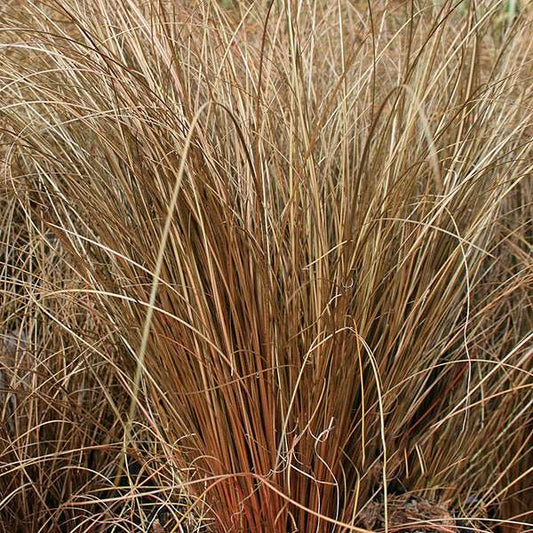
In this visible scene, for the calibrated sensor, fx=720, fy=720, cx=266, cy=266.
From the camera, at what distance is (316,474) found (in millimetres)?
Result: 1167

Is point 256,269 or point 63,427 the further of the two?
point 63,427

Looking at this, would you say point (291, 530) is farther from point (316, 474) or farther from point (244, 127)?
point (244, 127)

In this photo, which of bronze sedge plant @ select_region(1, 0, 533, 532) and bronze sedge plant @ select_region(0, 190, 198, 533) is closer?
bronze sedge plant @ select_region(1, 0, 533, 532)

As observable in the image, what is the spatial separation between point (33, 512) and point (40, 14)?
3.01 ft

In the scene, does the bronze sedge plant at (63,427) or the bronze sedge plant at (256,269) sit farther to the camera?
the bronze sedge plant at (63,427)

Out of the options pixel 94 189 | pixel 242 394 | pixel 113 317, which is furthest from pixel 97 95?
pixel 242 394

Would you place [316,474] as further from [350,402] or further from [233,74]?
[233,74]

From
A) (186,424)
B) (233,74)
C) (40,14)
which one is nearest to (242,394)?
(186,424)

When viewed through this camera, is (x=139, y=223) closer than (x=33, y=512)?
Yes

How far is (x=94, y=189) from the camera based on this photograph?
1213 mm

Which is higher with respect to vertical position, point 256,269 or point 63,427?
point 256,269

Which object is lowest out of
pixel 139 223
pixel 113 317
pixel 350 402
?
pixel 350 402

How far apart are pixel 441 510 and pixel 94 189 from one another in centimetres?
87

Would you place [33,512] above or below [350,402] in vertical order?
below
